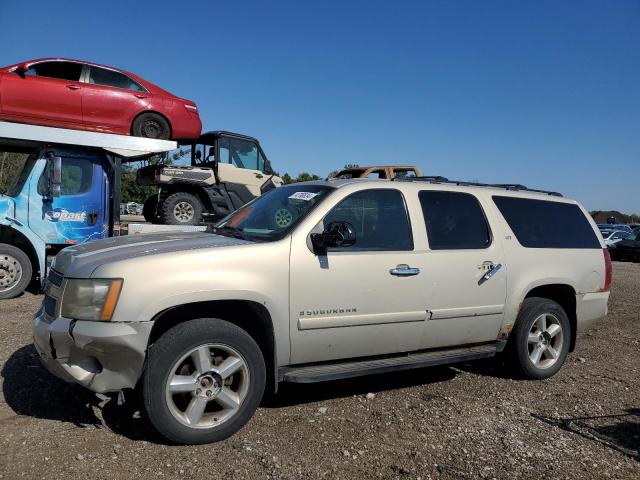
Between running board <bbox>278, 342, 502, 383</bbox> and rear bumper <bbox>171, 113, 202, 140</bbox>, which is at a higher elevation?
rear bumper <bbox>171, 113, 202, 140</bbox>

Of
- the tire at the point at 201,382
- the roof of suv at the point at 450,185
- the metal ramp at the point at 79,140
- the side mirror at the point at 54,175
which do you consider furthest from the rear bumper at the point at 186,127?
the tire at the point at 201,382

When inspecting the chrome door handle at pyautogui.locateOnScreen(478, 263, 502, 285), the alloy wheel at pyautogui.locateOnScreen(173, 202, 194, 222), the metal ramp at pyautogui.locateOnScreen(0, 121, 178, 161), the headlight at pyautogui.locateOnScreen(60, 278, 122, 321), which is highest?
the metal ramp at pyautogui.locateOnScreen(0, 121, 178, 161)

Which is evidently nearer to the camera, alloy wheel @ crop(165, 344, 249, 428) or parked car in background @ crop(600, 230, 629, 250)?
alloy wheel @ crop(165, 344, 249, 428)

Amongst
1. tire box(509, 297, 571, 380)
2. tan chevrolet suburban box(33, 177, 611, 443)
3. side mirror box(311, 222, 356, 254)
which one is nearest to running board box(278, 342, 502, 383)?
tan chevrolet suburban box(33, 177, 611, 443)

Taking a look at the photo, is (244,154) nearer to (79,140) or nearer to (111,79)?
(111,79)

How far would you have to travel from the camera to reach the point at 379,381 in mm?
4809

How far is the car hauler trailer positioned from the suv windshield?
3999mm

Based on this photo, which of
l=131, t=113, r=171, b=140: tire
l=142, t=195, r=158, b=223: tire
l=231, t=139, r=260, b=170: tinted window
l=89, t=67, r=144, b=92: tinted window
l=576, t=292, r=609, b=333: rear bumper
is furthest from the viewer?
l=231, t=139, r=260, b=170: tinted window

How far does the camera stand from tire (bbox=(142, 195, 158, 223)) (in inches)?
409

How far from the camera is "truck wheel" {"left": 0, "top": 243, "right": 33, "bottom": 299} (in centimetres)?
744

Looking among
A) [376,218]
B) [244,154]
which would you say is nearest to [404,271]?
[376,218]

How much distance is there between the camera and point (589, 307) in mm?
5277

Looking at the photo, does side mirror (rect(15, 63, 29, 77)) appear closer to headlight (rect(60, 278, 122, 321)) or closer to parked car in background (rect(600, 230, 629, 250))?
headlight (rect(60, 278, 122, 321))

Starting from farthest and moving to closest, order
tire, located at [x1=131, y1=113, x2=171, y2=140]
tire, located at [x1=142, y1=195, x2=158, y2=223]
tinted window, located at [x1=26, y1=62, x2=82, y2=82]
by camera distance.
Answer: tire, located at [x1=142, y1=195, x2=158, y2=223] < tire, located at [x1=131, y1=113, x2=171, y2=140] < tinted window, located at [x1=26, y1=62, x2=82, y2=82]
